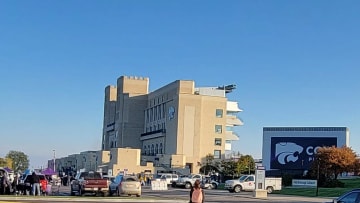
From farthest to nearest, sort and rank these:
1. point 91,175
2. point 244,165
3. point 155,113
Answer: point 155,113 → point 244,165 → point 91,175

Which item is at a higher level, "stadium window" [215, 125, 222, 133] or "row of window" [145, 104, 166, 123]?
"row of window" [145, 104, 166, 123]

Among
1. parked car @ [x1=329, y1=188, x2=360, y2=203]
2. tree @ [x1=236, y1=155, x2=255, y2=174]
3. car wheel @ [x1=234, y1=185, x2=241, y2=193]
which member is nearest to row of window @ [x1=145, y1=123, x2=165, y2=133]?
tree @ [x1=236, y1=155, x2=255, y2=174]

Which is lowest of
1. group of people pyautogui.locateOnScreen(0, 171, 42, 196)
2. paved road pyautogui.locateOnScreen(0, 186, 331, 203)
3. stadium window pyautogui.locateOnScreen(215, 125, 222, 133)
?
paved road pyautogui.locateOnScreen(0, 186, 331, 203)

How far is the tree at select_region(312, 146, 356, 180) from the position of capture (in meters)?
77.5

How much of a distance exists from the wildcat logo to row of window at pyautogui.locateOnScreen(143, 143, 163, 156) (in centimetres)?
3947

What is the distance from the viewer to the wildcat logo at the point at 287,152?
343 feet

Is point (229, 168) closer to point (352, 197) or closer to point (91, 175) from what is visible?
point (91, 175)

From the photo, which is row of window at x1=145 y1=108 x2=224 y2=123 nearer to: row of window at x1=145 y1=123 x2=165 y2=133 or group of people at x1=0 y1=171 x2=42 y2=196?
row of window at x1=145 y1=123 x2=165 y2=133

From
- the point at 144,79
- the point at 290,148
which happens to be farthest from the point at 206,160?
the point at 144,79

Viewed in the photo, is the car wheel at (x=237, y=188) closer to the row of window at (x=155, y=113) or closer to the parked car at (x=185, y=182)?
the parked car at (x=185, y=182)

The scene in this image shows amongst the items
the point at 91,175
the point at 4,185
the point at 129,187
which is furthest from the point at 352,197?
the point at 91,175

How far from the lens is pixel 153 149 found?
144500 millimetres

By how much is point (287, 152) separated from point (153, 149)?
46.2 m

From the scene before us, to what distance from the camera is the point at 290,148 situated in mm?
105125
